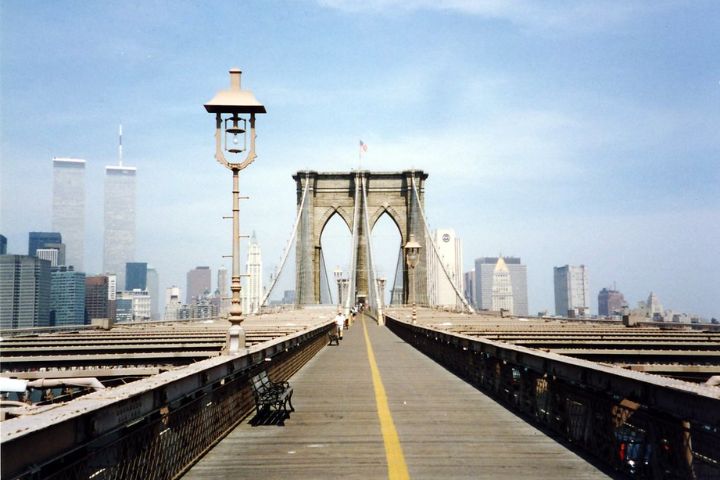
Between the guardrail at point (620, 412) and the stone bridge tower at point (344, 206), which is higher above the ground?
the stone bridge tower at point (344, 206)

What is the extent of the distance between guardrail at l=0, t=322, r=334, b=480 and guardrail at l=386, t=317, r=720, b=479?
4244 mm

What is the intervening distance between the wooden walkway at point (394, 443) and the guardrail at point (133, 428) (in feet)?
1.14

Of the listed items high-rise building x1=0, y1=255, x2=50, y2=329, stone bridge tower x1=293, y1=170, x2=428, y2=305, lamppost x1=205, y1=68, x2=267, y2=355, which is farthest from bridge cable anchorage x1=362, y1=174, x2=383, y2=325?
high-rise building x1=0, y1=255, x2=50, y2=329

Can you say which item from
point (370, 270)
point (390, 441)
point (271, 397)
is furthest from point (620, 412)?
point (370, 270)

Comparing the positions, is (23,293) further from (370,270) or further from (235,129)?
(235,129)

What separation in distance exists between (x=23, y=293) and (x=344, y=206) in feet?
287

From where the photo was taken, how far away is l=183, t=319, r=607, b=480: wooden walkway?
6722 millimetres

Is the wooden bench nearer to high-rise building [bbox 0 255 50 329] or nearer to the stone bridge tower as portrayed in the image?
the stone bridge tower

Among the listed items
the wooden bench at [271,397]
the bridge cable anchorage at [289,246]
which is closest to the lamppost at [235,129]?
the wooden bench at [271,397]

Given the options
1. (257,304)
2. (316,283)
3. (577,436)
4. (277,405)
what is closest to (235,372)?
(277,405)

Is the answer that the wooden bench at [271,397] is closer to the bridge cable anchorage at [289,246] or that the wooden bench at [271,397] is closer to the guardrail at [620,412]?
the guardrail at [620,412]

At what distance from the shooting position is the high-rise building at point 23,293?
136 metres

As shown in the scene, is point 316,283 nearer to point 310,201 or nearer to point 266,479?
point 310,201

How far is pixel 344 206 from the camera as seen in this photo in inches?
4323
